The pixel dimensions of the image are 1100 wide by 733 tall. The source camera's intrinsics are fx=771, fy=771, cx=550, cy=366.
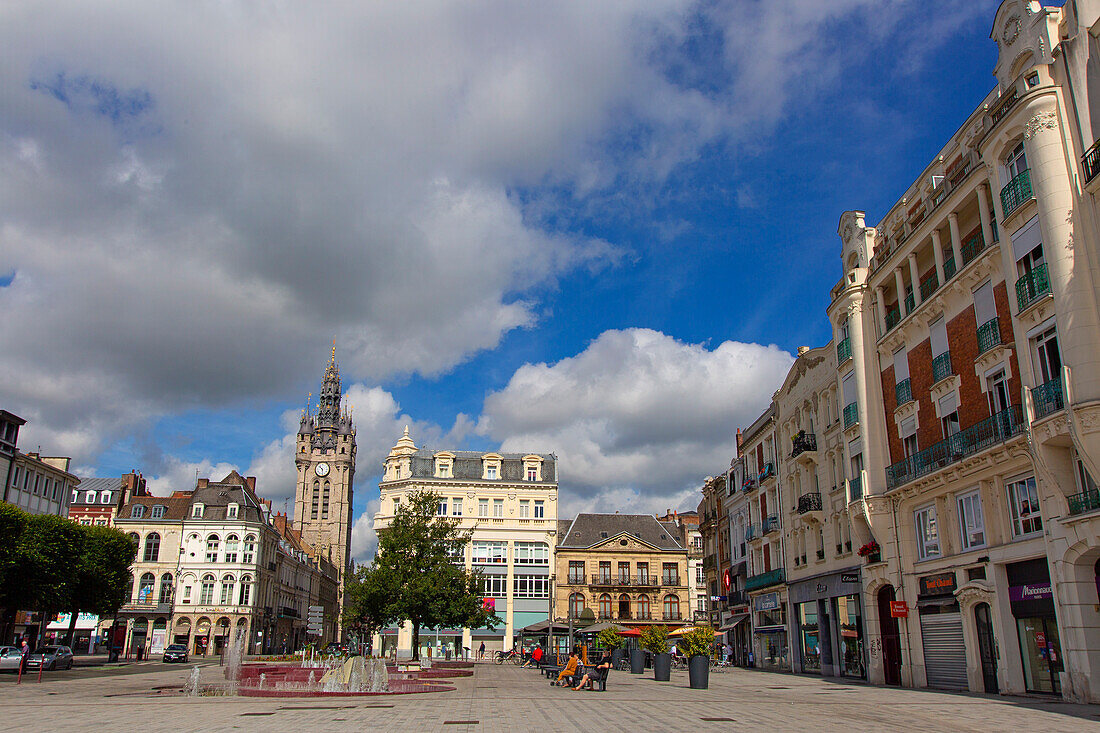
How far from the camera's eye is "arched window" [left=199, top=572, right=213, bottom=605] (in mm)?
72375

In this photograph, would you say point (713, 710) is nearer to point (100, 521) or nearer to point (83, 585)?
point (83, 585)

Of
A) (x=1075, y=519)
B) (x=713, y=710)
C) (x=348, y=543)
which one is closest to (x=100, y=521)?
(x=348, y=543)

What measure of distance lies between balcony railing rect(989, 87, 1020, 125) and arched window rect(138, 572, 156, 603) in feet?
249

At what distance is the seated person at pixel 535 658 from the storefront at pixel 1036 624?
26.9 m

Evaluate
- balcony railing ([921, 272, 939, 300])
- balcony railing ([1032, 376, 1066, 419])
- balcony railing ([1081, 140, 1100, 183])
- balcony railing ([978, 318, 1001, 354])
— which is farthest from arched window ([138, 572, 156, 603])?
balcony railing ([1081, 140, 1100, 183])

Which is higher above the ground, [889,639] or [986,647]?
[986,647]

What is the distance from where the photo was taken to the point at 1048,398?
19.6 meters

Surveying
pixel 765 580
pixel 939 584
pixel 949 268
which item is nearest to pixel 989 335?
pixel 949 268

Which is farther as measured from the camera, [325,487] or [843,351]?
[325,487]

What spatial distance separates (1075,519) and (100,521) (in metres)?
82.4

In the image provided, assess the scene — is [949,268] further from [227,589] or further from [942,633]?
[227,589]

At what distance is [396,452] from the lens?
7262 centimetres

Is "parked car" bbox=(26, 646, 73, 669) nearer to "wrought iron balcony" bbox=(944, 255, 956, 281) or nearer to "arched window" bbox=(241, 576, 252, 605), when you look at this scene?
"arched window" bbox=(241, 576, 252, 605)

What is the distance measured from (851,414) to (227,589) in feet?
205
